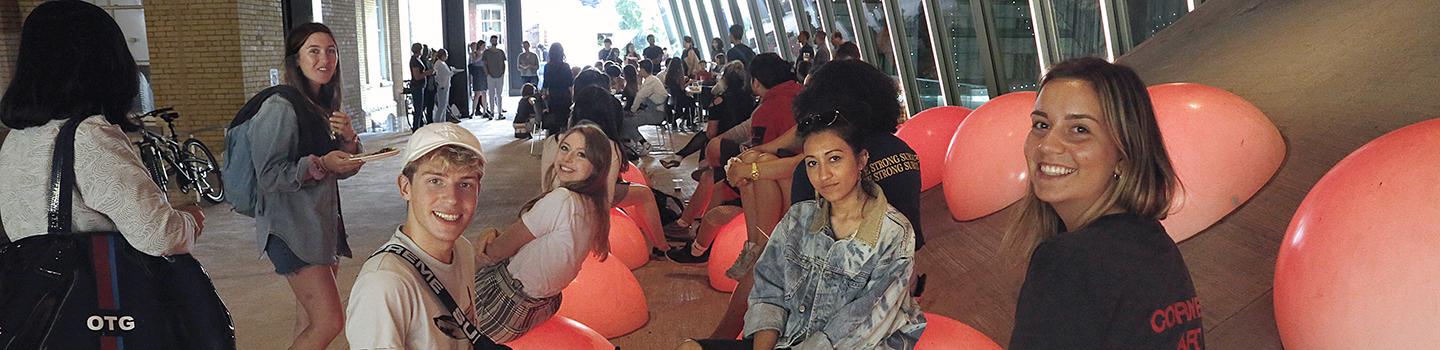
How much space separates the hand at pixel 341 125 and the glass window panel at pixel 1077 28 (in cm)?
710

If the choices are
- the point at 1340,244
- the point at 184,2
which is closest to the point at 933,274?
the point at 1340,244

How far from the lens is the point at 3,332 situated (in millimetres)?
2594

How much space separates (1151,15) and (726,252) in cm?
487

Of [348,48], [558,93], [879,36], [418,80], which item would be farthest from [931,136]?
[418,80]

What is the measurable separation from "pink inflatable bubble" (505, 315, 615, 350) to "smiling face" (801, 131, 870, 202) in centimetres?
96

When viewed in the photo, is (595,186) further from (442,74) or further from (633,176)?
(442,74)

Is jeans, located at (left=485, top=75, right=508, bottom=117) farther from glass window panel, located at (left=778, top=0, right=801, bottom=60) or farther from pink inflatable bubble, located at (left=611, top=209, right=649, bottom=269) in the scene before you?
pink inflatable bubble, located at (left=611, top=209, right=649, bottom=269)

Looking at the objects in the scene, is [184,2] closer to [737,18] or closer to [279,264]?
[279,264]

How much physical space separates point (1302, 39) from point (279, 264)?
5645 millimetres

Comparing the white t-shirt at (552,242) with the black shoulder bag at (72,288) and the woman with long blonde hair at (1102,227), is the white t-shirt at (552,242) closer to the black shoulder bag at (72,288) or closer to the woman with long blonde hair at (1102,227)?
the black shoulder bag at (72,288)

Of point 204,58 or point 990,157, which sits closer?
point 990,157

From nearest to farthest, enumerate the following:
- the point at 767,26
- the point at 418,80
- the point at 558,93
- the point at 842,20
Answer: the point at 558,93, the point at 842,20, the point at 418,80, the point at 767,26

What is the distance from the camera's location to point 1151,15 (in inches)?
354

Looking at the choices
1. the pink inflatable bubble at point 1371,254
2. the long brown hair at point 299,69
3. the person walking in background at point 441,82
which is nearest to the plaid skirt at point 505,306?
the long brown hair at point 299,69
